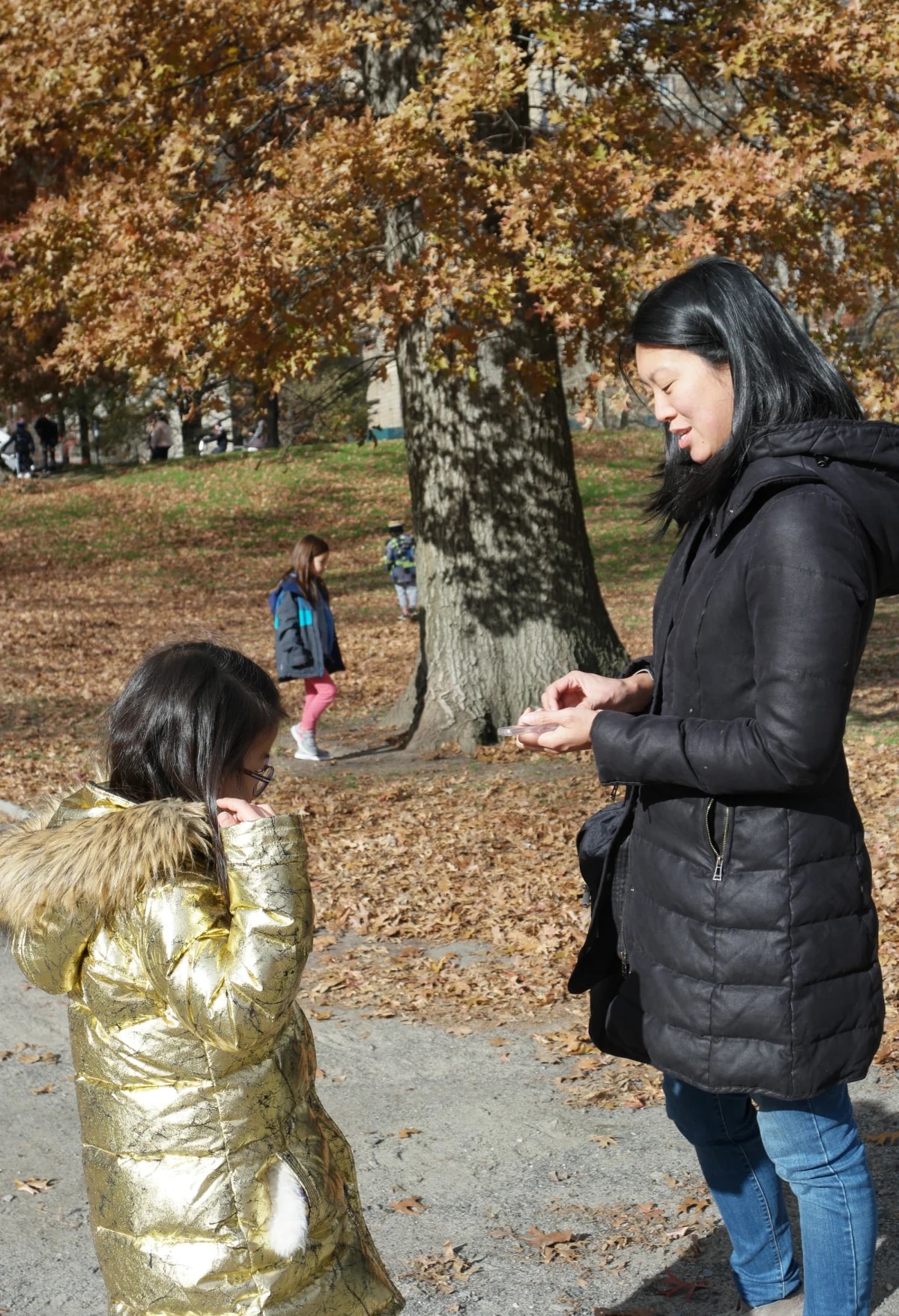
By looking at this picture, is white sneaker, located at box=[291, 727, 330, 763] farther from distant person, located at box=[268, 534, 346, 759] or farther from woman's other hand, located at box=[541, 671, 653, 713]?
woman's other hand, located at box=[541, 671, 653, 713]

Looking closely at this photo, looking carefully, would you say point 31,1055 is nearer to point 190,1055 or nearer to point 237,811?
point 190,1055

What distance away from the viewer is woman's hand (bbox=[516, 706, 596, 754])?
2.64 m

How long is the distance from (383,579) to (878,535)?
776 inches

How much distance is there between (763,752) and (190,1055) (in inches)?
42.0

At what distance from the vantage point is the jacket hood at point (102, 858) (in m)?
2.15

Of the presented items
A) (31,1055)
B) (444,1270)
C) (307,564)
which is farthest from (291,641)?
(444,1270)

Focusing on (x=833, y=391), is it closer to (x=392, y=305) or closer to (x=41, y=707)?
(x=392, y=305)

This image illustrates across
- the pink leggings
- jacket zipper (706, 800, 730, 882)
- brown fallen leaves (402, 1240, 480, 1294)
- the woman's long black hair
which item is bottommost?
brown fallen leaves (402, 1240, 480, 1294)

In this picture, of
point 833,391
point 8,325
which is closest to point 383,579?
point 8,325

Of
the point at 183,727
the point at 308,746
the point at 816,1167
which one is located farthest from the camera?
the point at 308,746

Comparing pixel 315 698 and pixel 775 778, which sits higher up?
pixel 775 778

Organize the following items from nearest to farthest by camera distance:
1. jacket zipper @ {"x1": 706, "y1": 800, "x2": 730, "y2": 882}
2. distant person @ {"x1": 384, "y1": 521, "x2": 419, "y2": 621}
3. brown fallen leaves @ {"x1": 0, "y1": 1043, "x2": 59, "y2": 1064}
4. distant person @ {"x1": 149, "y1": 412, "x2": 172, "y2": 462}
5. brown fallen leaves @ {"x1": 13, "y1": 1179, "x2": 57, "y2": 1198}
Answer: jacket zipper @ {"x1": 706, "y1": 800, "x2": 730, "y2": 882}, brown fallen leaves @ {"x1": 13, "y1": 1179, "x2": 57, "y2": 1198}, brown fallen leaves @ {"x1": 0, "y1": 1043, "x2": 59, "y2": 1064}, distant person @ {"x1": 384, "y1": 521, "x2": 419, "y2": 621}, distant person @ {"x1": 149, "y1": 412, "x2": 172, "y2": 462}

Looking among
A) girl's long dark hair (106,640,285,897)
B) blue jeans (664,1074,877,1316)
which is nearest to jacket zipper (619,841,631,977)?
blue jeans (664,1074,877,1316)

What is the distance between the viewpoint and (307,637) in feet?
33.2
